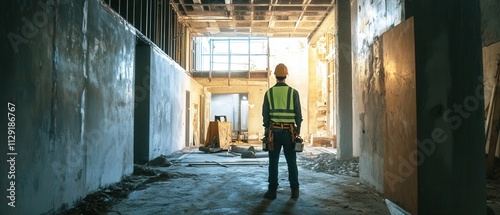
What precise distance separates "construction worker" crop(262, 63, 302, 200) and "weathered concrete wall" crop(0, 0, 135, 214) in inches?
94.3

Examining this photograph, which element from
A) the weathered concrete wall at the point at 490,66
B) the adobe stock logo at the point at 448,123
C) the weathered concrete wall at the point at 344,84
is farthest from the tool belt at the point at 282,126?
the weathered concrete wall at the point at 344,84

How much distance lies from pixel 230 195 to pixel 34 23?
3083 millimetres

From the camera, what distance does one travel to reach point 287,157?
4.78 meters

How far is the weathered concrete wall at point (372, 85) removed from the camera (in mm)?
4457

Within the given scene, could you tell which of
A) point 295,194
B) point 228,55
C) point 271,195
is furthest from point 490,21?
point 228,55

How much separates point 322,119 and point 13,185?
13.8m

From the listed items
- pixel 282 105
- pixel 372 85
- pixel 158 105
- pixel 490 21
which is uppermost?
pixel 490 21

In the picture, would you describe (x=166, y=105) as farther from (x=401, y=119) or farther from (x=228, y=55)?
(x=401, y=119)

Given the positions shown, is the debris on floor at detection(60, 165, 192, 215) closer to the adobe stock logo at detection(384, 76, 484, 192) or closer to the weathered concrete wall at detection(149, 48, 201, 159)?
the weathered concrete wall at detection(149, 48, 201, 159)

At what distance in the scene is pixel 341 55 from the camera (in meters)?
9.45

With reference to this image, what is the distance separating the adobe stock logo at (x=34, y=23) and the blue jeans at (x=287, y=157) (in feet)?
9.76

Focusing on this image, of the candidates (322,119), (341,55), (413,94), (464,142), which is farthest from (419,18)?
(322,119)

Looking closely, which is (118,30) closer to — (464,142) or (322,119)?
(464,142)

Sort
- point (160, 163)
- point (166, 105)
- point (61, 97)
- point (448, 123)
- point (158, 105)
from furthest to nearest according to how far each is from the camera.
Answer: point (166, 105) < point (158, 105) < point (160, 163) < point (61, 97) < point (448, 123)
